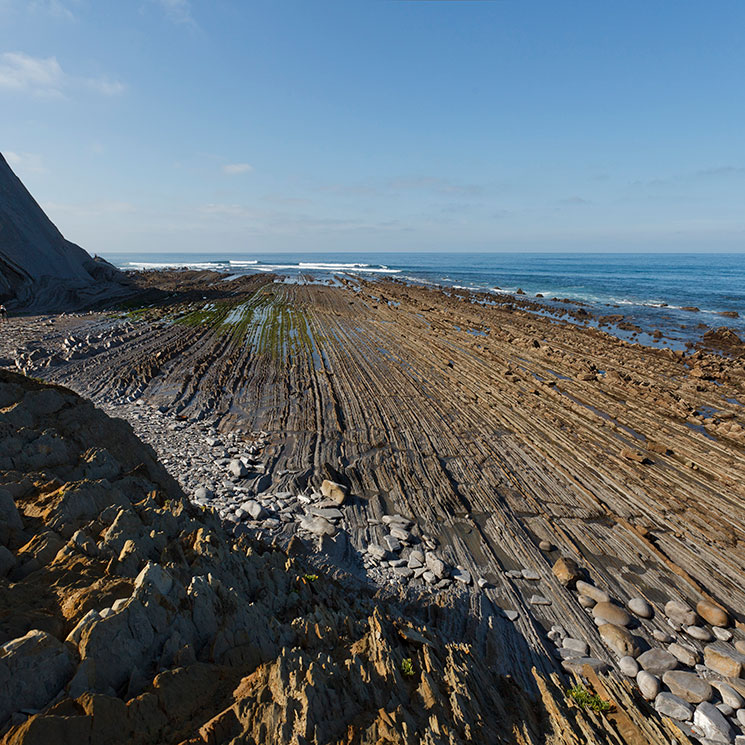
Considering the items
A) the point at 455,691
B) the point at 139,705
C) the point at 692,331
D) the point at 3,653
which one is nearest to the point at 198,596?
the point at 139,705

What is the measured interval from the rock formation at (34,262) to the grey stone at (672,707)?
48.2 metres

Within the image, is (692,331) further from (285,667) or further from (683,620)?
(285,667)

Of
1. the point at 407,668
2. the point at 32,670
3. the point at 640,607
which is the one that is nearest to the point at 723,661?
the point at 640,607

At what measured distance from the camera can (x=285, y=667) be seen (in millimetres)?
4316

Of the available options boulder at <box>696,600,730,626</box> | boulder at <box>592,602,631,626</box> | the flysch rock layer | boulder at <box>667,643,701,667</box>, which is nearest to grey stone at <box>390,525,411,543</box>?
the flysch rock layer

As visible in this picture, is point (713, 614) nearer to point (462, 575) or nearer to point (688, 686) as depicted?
point (688, 686)

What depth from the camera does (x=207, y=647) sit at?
4660mm

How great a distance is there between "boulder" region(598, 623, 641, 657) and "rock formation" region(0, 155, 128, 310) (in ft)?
155

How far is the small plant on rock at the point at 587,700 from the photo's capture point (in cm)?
564

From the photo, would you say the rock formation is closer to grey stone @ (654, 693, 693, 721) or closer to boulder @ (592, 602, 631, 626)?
boulder @ (592, 602, 631, 626)

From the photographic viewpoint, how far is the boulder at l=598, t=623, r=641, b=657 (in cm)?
697

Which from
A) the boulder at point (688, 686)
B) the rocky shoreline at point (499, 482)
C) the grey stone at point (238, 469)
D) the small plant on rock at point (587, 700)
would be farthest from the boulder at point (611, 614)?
the grey stone at point (238, 469)

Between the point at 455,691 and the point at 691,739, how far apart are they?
368cm

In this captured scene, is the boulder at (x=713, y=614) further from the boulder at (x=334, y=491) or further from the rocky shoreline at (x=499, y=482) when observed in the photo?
the boulder at (x=334, y=491)
